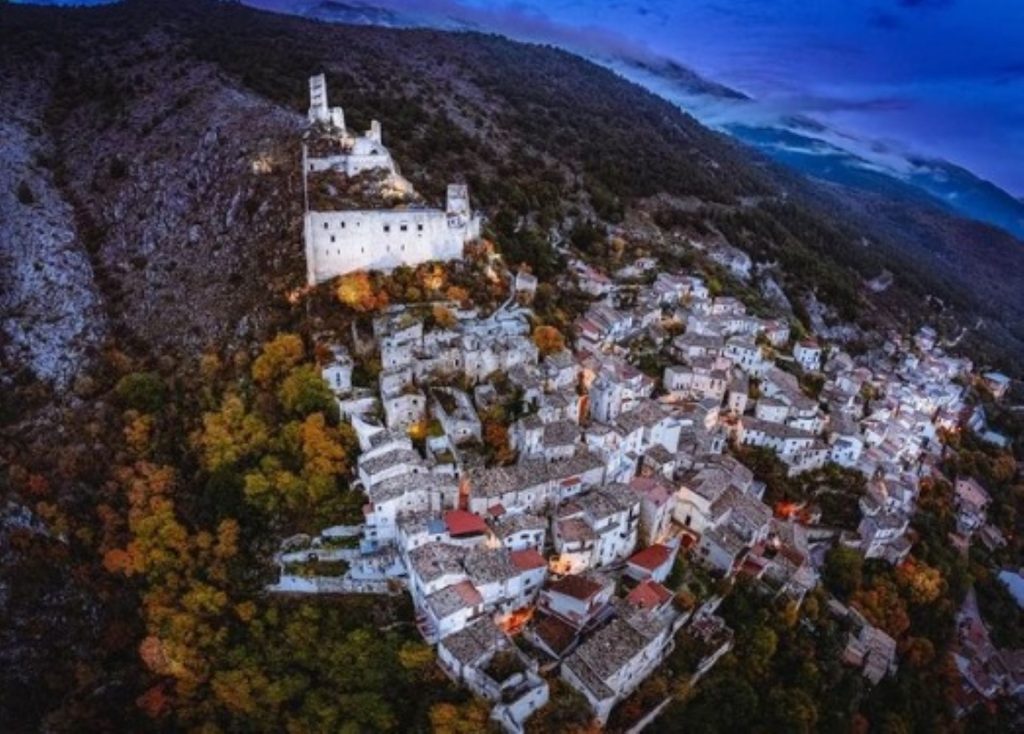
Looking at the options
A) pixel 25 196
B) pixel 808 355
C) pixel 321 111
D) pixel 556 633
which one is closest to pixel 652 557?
pixel 556 633

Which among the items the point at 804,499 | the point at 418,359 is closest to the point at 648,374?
the point at 804,499

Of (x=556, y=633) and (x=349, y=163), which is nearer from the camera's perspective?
(x=556, y=633)

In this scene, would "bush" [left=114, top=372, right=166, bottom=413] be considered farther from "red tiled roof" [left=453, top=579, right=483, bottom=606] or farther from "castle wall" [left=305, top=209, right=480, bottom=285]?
"red tiled roof" [left=453, top=579, right=483, bottom=606]

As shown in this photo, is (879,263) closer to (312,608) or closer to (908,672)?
(908,672)

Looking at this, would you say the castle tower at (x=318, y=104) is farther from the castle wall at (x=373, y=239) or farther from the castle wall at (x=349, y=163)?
the castle wall at (x=373, y=239)

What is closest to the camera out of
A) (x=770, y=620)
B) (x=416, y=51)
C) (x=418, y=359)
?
(x=770, y=620)

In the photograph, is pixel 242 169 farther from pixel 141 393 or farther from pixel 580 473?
pixel 580 473
